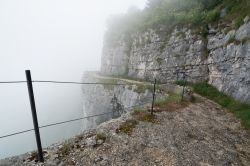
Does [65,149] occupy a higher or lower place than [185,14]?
lower

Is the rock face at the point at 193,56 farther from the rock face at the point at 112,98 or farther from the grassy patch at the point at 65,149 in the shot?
the grassy patch at the point at 65,149

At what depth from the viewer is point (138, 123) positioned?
1273 centimetres

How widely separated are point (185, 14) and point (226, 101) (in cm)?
1614

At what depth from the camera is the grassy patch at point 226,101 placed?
1452 cm

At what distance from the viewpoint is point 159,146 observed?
1013cm

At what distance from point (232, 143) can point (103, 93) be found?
91.0 feet

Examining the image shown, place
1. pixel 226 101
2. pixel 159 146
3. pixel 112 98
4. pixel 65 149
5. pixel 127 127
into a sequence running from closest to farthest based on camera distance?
1. pixel 65 149
2. pixel 159 146
3. pixel 127 127
4. pixel 226 101
5. pixel 112 98

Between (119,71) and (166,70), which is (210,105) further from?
(119,71)

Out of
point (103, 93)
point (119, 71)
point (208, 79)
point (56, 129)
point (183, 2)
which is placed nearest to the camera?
point (208, 79)

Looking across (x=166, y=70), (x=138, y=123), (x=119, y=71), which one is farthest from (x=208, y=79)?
(x=119, y=71)

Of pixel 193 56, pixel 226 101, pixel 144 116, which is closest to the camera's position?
pixel 144 116

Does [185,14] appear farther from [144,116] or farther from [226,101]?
[144,116]

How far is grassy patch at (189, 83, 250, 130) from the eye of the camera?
14.5 meters

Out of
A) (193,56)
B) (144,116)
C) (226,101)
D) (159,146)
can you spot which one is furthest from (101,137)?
(193,56)
